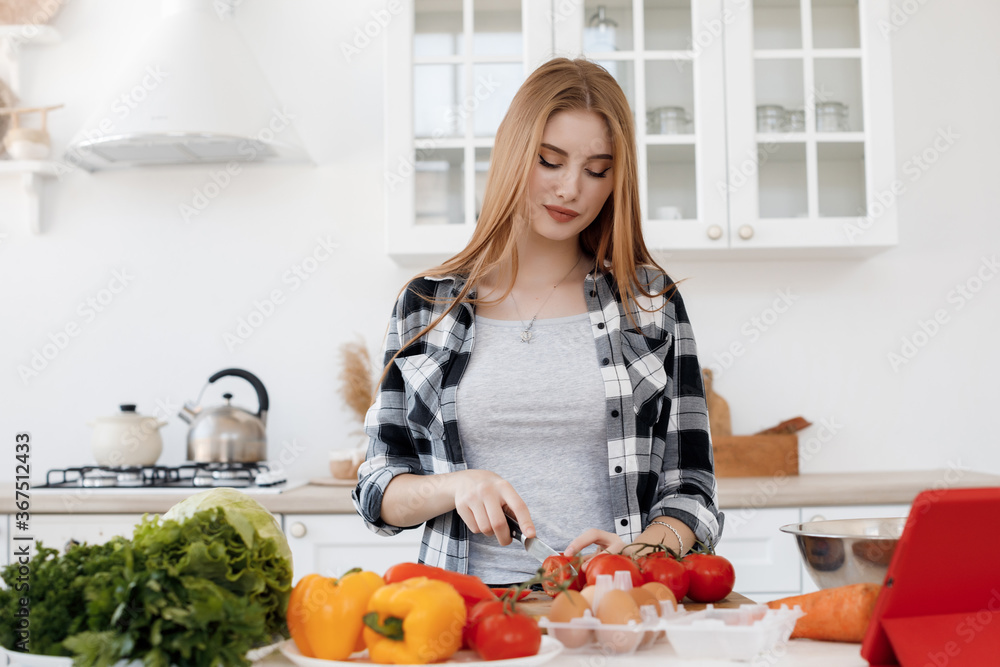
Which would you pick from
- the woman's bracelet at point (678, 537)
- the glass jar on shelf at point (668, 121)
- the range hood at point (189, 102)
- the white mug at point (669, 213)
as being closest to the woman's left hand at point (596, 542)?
the woman's bracelet at point (678, 537)

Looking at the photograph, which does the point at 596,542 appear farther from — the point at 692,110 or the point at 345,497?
the point at 692,110

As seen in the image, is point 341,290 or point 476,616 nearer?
point 476,616

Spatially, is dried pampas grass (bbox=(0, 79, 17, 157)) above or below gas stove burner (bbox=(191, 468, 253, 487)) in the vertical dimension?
above

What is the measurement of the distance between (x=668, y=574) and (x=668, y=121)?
171 cm

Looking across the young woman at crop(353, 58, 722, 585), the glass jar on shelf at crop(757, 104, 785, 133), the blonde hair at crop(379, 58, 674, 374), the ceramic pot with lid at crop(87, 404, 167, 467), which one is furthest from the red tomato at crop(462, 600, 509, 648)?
the glass jar on shelf at crop(757, 104, 785, 133)

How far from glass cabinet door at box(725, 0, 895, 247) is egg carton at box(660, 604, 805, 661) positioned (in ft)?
5.71

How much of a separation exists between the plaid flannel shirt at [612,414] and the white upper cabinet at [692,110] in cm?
98

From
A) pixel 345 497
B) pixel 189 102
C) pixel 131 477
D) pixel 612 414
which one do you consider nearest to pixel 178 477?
pixel 131 477

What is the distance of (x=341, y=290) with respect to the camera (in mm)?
2609

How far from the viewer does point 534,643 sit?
0.66 metres

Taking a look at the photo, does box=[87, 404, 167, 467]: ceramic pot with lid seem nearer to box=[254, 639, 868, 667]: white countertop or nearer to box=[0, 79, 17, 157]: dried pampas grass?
box=[0, 79, 17, 157]: dried pampas grass

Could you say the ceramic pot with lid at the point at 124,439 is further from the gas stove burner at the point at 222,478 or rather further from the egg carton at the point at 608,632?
the egg carton at the point at 608,632

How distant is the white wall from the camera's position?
2.58m

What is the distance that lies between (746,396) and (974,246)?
2.82ft
